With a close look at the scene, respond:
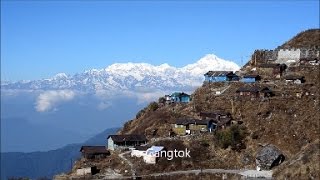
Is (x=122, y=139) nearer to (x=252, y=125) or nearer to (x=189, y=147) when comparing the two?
(x=189, y=147)

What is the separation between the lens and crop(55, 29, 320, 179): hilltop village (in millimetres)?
88062

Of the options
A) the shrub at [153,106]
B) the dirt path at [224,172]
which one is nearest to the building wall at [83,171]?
the dirt path at [224,172]

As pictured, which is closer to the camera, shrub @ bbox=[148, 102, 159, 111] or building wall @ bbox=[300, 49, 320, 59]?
shrub @ bbox=[148, 102, 159, 111]

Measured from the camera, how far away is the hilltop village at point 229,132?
8806 centimetres

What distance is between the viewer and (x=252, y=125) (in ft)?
326

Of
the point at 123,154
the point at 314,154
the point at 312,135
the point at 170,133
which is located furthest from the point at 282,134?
the point at 123,154

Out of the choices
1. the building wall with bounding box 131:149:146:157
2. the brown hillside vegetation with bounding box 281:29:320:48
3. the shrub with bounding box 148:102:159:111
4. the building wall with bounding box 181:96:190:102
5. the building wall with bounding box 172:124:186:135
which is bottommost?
the building wall with bounding box 131:149:146:157

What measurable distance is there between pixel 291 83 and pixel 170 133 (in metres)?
29.5

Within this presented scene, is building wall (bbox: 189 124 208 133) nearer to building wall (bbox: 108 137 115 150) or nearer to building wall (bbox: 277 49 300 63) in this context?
building wall (bbox: 108 137 115 150)

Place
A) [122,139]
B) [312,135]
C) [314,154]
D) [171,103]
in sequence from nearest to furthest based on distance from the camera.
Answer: [314,154] → [312,135] → [122,139] → [171,103]

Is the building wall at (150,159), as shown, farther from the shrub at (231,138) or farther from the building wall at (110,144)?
the building wall at (110,144)

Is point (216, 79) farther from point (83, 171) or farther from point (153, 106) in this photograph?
point (83, 171)

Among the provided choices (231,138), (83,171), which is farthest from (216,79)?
(83,171)

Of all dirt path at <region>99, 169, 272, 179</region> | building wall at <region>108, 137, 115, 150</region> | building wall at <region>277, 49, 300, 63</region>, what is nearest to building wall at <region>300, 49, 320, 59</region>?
building wall at <region>277, 49, 300, 63</region>
